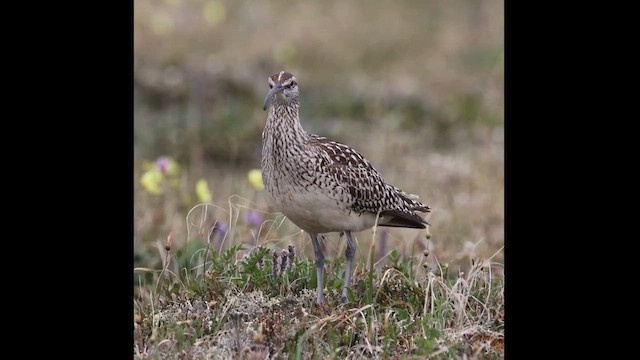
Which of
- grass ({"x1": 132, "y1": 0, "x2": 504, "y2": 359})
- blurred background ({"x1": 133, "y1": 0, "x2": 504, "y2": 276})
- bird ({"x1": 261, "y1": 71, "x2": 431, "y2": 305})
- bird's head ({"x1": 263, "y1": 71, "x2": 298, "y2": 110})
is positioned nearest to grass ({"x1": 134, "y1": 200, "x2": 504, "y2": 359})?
grass ({"x1": 132, "y1": 0, "x2": 504, "y2": 359})

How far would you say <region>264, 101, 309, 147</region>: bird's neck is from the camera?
18.5 feet

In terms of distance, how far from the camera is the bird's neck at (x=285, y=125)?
565 centimetres

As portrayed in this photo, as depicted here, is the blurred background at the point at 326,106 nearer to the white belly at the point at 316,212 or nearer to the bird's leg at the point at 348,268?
the bird's leg at the point at 348,268

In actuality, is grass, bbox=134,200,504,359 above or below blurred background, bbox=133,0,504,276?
below

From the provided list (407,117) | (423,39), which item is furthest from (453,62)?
(407,117)

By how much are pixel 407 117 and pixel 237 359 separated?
27.3ft

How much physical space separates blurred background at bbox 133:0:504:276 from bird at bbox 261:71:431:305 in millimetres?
434

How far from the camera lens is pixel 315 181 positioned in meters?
5.56

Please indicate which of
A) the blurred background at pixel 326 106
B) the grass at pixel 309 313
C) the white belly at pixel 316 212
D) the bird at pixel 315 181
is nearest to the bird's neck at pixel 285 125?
the bird at pixel 315 181

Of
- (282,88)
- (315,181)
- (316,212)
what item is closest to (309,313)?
(316,212)

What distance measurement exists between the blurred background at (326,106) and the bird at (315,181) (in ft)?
1.42

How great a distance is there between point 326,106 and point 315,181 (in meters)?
7.35

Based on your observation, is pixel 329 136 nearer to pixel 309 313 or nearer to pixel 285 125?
pixel 285 125

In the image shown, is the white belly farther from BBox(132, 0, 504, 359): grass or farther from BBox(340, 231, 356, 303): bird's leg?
BBox(132, 0, 504, 359): grass
